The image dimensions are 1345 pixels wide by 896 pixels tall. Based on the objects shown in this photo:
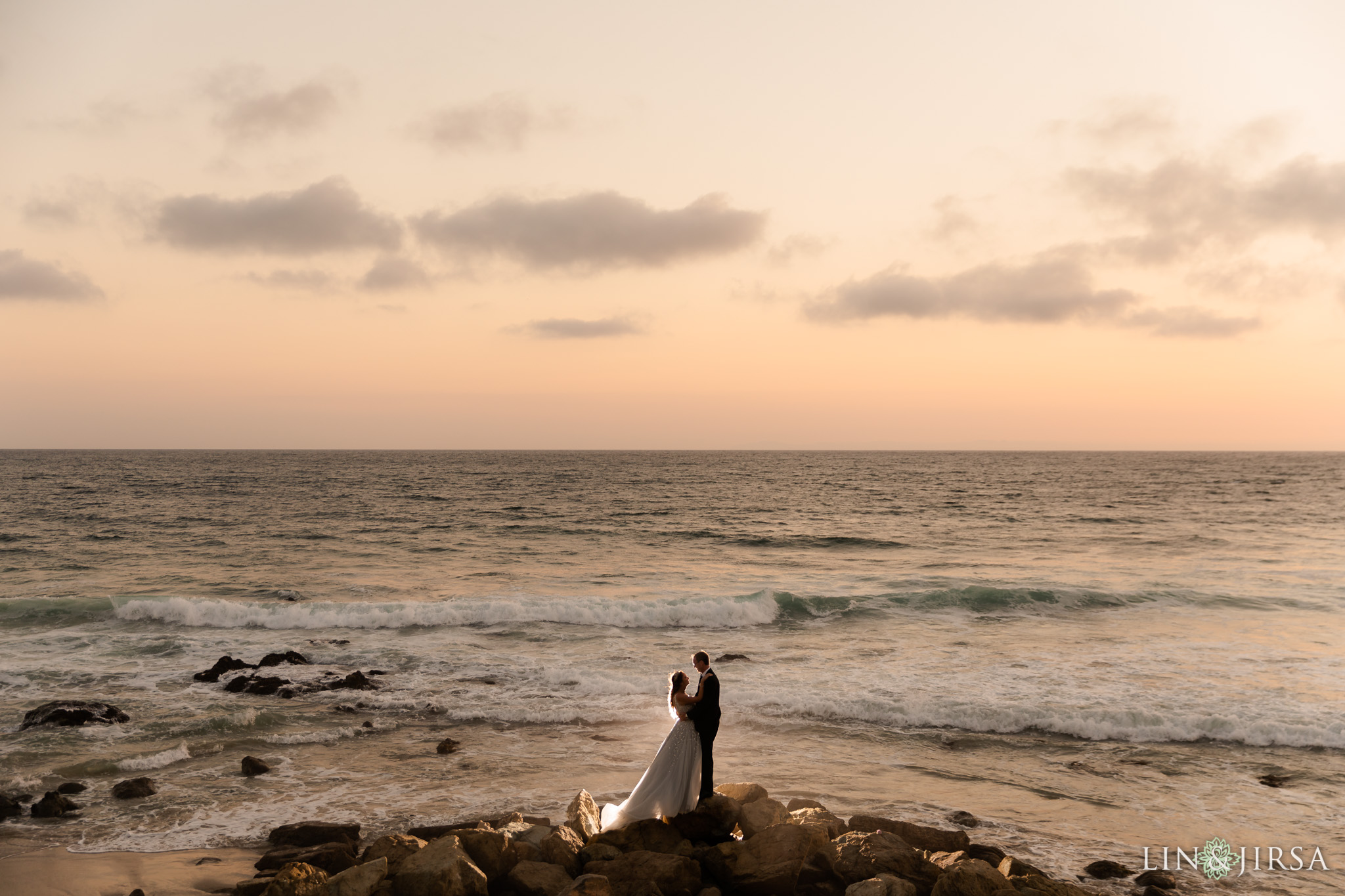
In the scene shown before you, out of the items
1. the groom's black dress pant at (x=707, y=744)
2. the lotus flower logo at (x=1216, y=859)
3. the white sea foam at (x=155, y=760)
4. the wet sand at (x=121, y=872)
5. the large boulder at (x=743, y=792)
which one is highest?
the groom's black dress pant at (x=707, y=744)

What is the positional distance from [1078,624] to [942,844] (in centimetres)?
1677

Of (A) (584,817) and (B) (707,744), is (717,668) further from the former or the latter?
(A) (584,817)

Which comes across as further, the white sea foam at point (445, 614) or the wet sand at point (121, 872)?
the white sea foam at point (445, 614)

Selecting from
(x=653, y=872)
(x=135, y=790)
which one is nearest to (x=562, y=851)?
(x=653, y=872)

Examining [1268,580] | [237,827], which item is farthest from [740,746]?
[1268,580]

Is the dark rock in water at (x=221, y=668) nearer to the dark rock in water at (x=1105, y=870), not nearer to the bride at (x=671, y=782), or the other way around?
the bride at (x=671, y=782)

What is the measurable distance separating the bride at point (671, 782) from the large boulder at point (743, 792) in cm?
68

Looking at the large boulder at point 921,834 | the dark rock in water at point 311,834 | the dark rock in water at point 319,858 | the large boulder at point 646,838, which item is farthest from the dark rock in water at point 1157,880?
the dark rock in water at point 311,834

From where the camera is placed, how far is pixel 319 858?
27.0 ft

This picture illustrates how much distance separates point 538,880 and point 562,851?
0.54 metres

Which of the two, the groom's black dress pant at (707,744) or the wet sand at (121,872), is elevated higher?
the groom's black dress pant at (707,744)

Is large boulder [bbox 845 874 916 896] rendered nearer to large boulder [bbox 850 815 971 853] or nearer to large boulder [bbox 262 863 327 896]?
large boulder [bbox 850 815 971 853]

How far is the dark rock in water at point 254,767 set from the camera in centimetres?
1150

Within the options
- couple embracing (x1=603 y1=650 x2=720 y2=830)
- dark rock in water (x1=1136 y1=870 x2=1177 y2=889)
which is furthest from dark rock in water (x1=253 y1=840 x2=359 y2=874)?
dark rock in water (x1=1136 y1=870 x2=1177 y2=889)
